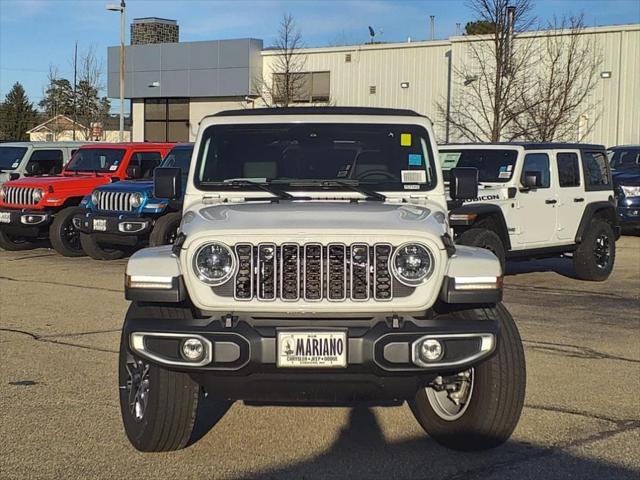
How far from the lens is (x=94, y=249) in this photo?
15016 millimetres

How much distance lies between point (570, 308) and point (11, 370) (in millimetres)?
6364

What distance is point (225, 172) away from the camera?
602cm

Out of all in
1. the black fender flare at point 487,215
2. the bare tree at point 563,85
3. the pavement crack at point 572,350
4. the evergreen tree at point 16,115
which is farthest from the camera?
the evergreen tree at point 16,115

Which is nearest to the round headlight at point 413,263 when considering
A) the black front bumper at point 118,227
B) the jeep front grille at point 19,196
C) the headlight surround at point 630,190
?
the black front bumper at point 118,227

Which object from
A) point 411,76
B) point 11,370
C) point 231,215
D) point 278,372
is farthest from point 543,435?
point 411,76

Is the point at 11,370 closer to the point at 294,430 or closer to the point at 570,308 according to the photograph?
the point at 294,430

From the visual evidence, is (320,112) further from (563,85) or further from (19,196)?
(563,85)

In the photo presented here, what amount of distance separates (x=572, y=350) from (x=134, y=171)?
939cm

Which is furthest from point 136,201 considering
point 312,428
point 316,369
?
point 316,369

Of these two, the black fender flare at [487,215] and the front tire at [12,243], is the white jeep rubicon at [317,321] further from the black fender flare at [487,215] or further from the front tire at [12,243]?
the front tire at [12,243]

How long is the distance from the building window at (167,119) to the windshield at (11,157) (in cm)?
2170

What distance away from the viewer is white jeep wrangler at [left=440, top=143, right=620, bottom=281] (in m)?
11.3

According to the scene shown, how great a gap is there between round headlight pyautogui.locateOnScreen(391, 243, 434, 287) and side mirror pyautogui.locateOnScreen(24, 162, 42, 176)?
14.1 m

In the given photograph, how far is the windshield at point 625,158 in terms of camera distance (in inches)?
813
